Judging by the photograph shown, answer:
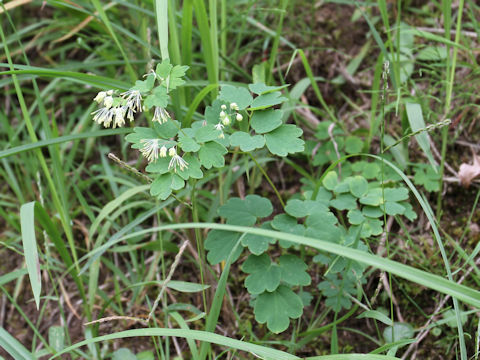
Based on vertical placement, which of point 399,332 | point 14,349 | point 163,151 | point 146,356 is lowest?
point 146,356

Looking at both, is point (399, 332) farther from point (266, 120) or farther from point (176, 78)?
point (176, 78)

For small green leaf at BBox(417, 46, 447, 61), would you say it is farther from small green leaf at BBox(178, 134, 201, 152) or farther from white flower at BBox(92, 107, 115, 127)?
white flower at BBox(92, 107, 115, 127)

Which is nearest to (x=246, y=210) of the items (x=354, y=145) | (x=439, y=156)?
(x=354, y=145)

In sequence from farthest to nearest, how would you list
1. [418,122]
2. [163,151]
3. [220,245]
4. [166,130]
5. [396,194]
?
[418,122], [396,194], [220,245], [166,130], [163,151]

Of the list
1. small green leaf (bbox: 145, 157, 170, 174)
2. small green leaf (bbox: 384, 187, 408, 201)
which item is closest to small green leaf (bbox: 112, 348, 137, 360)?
small green leaf (bbox: 145, 157, 170, 174)

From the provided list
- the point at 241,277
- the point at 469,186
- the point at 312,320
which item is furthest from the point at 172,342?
the point at 469,186

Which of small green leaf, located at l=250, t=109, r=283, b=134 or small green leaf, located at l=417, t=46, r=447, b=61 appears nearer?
small green leaf, located at l=250, t=109, r=283, b=134
